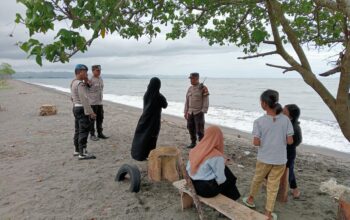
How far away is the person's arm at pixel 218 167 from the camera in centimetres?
406

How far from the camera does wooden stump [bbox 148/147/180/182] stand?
561 cm

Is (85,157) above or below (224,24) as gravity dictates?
below

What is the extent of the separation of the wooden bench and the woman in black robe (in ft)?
6.37

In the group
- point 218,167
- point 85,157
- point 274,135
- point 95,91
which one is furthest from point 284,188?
point 95,91

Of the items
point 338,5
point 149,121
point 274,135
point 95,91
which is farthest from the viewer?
point 95,91

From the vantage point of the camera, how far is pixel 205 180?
4070mm

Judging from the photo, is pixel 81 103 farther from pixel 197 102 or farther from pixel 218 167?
pixel 218 167

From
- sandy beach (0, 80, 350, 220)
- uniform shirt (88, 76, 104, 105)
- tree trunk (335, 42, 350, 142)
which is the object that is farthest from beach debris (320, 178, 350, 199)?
uniform shirt (88, 76, 104, 105)

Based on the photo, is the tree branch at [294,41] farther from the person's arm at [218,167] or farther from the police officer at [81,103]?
the police officer at [81,103]

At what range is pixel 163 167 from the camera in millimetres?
Result: 5668

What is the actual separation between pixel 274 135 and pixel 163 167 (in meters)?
2.29

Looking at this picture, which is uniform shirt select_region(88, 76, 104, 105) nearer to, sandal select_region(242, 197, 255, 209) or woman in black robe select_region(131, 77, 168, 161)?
woman in black robe select_region(131, 77, 168, 161)

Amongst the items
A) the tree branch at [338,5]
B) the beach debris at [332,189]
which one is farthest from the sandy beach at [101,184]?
the tree branch at [338,5]

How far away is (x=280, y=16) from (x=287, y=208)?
2.74 m
